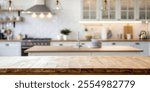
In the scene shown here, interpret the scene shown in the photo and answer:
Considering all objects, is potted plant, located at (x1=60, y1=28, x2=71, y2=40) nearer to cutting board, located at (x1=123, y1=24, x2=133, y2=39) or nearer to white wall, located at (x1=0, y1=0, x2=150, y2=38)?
white wall, located at (x1=0, y1=0, x2=150, y2=38)

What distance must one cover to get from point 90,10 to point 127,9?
1.09 m

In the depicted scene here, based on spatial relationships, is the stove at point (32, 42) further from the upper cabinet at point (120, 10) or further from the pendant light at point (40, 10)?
the upper cabinet at point (120, 10)

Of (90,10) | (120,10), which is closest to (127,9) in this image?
(120,10)

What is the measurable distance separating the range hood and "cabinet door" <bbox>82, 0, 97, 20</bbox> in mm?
1100

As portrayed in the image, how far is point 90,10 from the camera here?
8.85 metres

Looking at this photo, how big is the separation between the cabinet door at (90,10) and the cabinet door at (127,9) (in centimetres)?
80

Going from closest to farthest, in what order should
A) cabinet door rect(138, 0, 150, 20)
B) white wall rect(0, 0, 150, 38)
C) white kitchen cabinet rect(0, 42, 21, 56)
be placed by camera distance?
white kitchen cabinet rect(0, 42, 21, 56) → cabinet door rect(138, 0, 150, 20) → white wall rect(0, 0, 150, 38)

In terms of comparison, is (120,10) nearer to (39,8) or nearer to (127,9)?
(127,9)

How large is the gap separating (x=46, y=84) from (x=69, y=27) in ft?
21.3

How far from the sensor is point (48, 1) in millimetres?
9016

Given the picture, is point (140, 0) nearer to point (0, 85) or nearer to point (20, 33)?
point (20, 33)

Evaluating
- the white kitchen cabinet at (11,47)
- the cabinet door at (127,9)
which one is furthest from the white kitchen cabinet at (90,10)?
the white kitchen cabinet at (11,47)

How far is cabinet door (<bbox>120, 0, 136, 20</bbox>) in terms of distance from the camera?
884cm

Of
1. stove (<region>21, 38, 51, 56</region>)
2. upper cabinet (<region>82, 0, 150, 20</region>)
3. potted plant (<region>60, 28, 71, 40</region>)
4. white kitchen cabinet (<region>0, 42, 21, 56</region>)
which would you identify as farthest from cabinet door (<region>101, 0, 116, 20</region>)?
white kitchen cabinet (<region>0, 42, 21, 56</region>)
